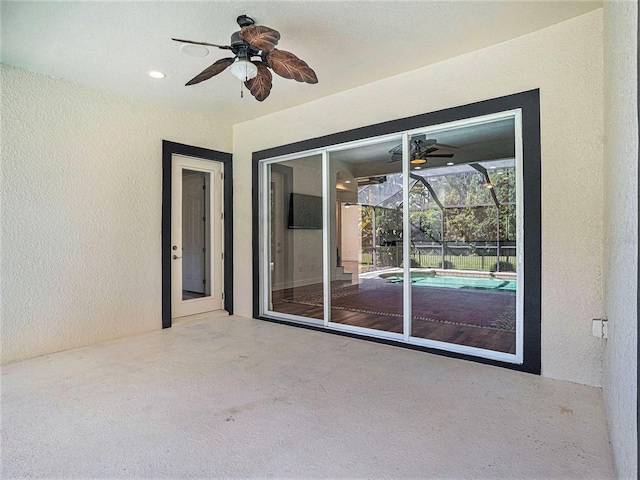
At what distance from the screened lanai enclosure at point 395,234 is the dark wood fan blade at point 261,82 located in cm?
147

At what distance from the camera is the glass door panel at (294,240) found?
4.97 meters

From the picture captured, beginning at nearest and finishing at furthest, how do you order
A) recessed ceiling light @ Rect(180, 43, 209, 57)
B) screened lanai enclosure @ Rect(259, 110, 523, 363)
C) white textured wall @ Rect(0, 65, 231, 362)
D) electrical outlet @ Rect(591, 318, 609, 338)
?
1. electrical outlet @ Rect(591, 318, 609, 338)
2. recessed ceiling light @ Rect(180, 43, 209, 57)
3. white textured wall @ Rect(0, 65, 231, 362)
4. screened lanai enclosure @ Rect(259, 110, 523, 363)

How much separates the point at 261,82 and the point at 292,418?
8.25ft

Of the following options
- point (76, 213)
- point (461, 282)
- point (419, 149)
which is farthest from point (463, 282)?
point (76, 213)

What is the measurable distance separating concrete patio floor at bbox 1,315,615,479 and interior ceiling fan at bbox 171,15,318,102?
2416 mm

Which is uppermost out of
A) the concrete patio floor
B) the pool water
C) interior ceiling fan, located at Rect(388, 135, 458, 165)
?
interior ceiling fan, located at Rect(388, 135, 458, 165)

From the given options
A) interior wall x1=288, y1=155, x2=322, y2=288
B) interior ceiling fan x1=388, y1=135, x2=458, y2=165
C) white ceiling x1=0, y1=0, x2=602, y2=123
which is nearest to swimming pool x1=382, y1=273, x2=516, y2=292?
interior wall x1=288, y1=155, x2=322, y2=288

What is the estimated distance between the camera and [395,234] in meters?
4.48

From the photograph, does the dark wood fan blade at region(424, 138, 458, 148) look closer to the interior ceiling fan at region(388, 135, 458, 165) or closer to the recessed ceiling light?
the interior ceiling fan at region(388, 135, 458, 165)

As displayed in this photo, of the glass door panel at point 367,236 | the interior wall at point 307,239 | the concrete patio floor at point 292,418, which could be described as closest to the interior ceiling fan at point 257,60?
the glass door panel at point 367,236

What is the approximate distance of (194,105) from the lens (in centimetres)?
460

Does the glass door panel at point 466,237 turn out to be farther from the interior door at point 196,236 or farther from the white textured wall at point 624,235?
the interior door at point 196,236

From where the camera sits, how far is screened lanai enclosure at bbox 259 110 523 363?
395cm

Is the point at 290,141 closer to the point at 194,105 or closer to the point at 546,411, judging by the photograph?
the point at 194,105
